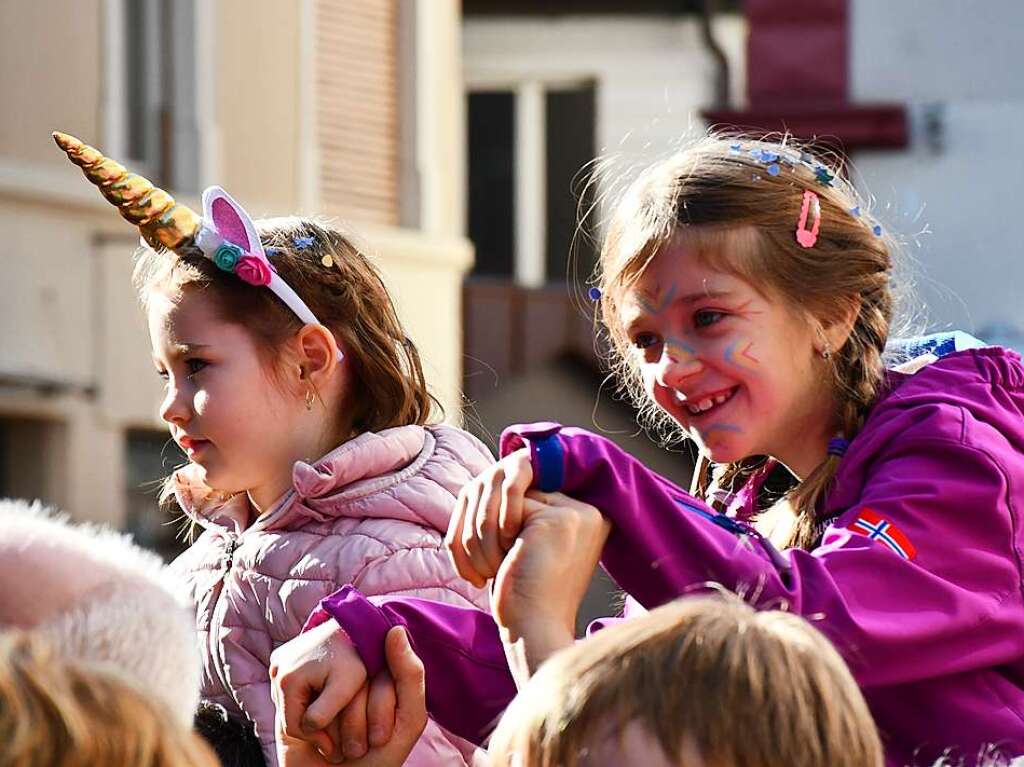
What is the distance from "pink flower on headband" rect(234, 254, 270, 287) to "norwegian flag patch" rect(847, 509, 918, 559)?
1030 millimetres

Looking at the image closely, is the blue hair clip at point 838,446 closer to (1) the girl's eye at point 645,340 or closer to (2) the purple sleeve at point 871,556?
(2) the purple sleeve at point 871,556

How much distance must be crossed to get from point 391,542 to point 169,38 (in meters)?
8.35

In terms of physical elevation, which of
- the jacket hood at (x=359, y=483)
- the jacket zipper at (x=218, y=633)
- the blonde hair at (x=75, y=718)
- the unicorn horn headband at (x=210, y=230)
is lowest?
the jacket zipper at (x=218, y=633)

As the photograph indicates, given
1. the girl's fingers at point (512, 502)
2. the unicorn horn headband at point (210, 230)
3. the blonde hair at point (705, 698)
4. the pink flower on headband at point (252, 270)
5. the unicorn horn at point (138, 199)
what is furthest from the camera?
the pink flower on headband at point (252, 270)

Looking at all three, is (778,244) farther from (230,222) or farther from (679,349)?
(230,222)

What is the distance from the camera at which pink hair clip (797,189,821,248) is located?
9.75ft

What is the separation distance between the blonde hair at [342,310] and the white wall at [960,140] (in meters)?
6.96

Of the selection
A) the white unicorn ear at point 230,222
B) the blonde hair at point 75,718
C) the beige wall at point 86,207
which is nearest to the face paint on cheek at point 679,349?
the white unicorn ear at point 230,222

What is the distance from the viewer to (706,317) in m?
2.86

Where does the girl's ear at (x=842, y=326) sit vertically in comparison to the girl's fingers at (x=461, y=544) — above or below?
above

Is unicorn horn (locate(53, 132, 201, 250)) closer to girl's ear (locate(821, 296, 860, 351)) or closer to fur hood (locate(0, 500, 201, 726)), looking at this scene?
fur hood (locate(0, 500, 201, 726))

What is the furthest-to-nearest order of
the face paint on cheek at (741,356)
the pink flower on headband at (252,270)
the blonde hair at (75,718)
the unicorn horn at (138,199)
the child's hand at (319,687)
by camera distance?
1. the pink flower on headband at (252,270)
2. the unicorn horn at (138,199)
3. the face paint on cheek at (741,356)
4. the child's hand at (319,687)
5. the blonde hair at (75,718)

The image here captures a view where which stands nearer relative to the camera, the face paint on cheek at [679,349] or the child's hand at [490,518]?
the child's hand at [490,518]

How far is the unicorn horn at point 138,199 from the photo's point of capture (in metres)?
3.06
